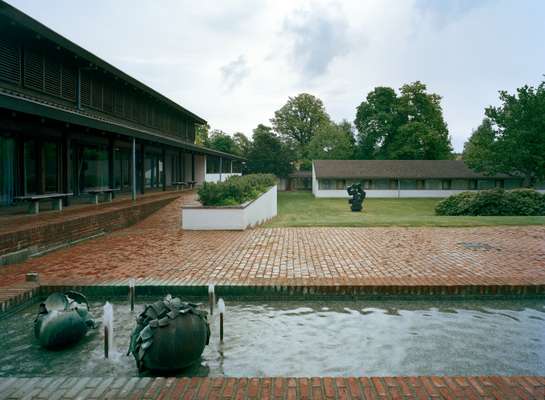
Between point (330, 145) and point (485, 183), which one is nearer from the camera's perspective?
point (485, 183)

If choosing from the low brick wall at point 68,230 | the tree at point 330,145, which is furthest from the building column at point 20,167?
the tree at point 330,145

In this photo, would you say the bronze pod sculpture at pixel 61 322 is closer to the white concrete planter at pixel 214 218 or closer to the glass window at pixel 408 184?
the white concrete planter at pixel 214 218

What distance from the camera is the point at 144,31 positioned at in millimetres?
21812

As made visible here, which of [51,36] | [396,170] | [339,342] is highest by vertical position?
[51,36]

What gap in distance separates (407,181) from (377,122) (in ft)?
44.5

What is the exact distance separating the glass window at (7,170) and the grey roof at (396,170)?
40819mm

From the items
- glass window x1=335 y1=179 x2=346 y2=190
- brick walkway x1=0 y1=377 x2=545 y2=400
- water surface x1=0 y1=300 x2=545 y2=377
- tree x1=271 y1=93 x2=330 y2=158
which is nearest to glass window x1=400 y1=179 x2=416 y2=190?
glass window x1=335 y1=179 x2=346 y2=190

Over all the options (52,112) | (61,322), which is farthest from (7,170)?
(61,322)

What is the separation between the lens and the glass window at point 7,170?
44.1 feet

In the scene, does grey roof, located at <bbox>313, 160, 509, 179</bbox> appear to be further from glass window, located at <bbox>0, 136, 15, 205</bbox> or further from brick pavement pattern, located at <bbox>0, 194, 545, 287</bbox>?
glass window, located at <bbox>0, 136, 15, 205</bbox>

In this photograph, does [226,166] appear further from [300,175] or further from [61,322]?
[61,322]

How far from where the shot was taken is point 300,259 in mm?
9281

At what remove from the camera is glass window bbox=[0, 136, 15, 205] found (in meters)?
13.4

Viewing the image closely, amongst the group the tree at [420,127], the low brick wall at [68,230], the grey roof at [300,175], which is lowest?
the low brick wall at [68,230]
